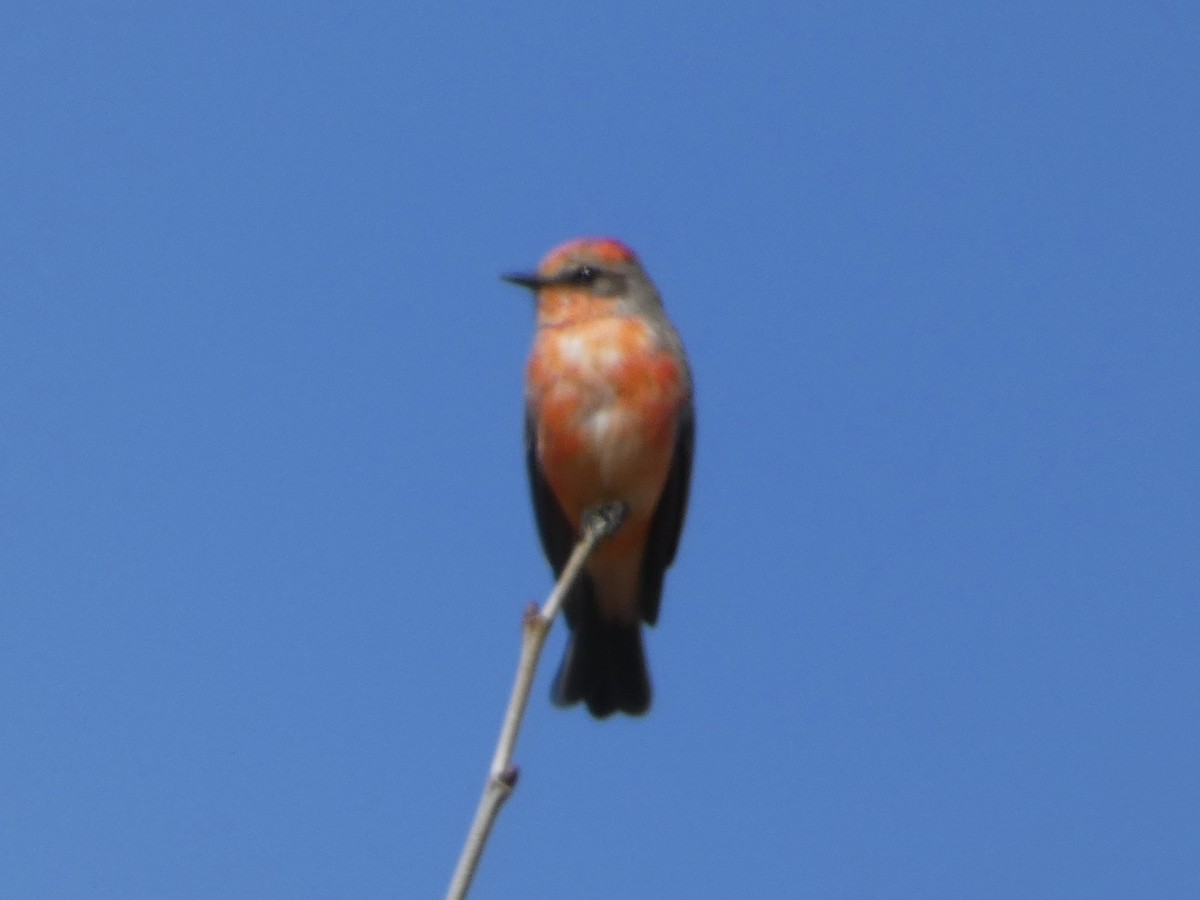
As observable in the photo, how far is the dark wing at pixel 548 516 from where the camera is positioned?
7268 mm

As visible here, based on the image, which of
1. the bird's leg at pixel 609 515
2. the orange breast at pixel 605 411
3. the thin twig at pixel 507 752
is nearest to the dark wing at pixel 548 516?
the orange breast at pixel 605 411

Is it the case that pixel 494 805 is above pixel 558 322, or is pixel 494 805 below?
below

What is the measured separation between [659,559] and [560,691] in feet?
2.40

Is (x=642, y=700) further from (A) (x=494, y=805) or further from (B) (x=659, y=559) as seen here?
(A) (x=494, y=805)

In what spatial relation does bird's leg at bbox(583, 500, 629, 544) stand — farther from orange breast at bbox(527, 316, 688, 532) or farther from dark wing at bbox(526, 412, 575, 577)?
dark wing at bbox(526, 412, 575, 577)

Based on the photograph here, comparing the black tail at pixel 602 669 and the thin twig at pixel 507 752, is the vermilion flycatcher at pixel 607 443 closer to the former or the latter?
the black tail at pixel 602 669

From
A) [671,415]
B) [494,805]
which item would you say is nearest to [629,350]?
[671,415]

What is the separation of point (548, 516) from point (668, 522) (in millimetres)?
512

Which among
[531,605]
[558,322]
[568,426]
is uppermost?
[558,322]

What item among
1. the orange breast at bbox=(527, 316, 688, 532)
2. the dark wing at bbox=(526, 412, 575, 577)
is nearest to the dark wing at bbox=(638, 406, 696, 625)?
the orange breast at bbox=(527, 316, 688, 532)

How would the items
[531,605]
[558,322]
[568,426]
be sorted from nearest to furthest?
[531,605] → [568,426] → [558,322]

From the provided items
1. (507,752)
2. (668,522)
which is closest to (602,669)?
(668,522)

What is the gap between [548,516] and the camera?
757cm

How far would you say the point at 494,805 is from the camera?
8.64ft
